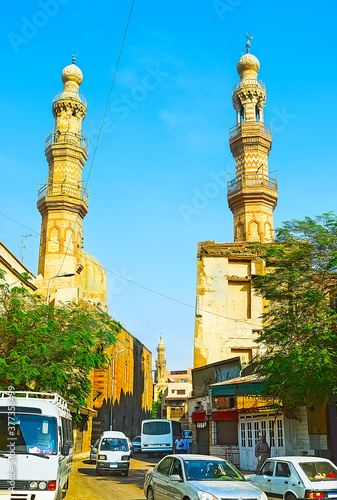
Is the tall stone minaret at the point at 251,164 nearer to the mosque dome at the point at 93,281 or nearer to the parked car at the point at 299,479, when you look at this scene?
the mosque dome at the point at 93,281

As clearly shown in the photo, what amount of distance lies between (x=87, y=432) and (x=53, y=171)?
20.9m

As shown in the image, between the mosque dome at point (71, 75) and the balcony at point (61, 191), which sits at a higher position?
the mosque dome at point (71, 75)

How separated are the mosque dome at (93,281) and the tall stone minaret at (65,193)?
29.1 ft

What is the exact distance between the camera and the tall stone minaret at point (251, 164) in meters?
39.9

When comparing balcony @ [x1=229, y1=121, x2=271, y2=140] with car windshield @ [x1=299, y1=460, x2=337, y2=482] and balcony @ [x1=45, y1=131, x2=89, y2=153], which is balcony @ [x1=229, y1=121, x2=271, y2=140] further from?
car windshield @ [x1=299, y1=460, x2=337, y2=482]

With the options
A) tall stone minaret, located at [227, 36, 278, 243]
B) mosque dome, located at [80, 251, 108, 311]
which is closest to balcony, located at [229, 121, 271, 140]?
tall stone minaret, located at [227, 36, 278, 243]

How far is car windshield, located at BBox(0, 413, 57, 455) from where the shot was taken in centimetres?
934

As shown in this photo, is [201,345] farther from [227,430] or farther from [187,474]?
[187,474]

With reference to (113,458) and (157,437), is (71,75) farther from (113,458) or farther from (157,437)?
(113,458)

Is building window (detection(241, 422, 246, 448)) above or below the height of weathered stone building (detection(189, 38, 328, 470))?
below

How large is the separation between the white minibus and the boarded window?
8623 millimetres

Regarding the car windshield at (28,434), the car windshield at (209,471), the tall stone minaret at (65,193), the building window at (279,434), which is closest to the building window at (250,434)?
the building window at (279,434)

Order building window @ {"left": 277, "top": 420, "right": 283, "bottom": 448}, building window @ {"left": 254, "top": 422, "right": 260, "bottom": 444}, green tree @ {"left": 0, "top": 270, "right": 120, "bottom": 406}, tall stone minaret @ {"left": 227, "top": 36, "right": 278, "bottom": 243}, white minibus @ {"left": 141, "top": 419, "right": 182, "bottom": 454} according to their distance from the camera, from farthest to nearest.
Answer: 1. tall stone minaret @ {"left": 227, "top": 36, "right": 278, "bottom": 243}
2. white minibus @ {"left": 141, "top": 419, "right": 182, "bottom": 454}
3. building window @ {"left": 254, "top": 422, "right": 260, "bottom": 444}
4. building window @ {"left": 277, "top": 420, "right": 283, "bottom": 448}
5. green tree @ {"left": 0, "top": 270, "right": 120, "bottom": 406}

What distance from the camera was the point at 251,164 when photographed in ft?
136
